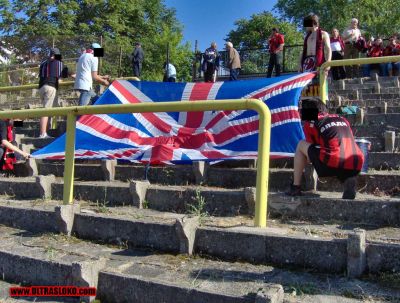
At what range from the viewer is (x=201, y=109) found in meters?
4.38

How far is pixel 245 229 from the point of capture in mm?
3893

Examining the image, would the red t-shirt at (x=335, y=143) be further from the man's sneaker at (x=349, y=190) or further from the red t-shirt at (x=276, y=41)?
the red t-shirt at (x=276, y=41)

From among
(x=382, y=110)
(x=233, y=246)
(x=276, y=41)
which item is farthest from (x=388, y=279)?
(x=276, y=41)

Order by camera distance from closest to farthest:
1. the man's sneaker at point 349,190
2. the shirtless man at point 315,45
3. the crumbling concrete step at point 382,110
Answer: the man's sneaker at point 349,190, the shirtless man at point 315,45, the crumbling concrete step at point 382,110

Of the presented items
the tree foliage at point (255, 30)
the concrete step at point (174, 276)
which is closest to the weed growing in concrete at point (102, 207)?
the concrete step at point (174, 276)

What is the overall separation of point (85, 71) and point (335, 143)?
5980 millimetres

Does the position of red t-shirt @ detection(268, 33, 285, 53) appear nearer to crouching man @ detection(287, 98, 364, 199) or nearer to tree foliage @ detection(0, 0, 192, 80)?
crouching man @ detection(287, 98, 364, 199)

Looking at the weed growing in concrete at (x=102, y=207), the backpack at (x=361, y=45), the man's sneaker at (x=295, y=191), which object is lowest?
the weed growing in concrete at (x=102, y=207)

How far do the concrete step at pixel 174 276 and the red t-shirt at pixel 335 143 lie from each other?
124 centimetres

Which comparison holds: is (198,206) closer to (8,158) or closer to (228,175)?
(228,175)

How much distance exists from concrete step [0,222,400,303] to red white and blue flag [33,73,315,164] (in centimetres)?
203

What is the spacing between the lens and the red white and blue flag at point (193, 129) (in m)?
5.87

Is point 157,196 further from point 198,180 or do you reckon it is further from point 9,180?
point 9,180

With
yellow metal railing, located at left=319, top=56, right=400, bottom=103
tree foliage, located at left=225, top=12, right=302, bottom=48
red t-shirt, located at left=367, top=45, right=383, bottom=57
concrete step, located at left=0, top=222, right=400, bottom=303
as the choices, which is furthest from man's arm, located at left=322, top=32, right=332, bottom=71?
tree foliage, located at left=225, top=12, right=302, bottom=48
